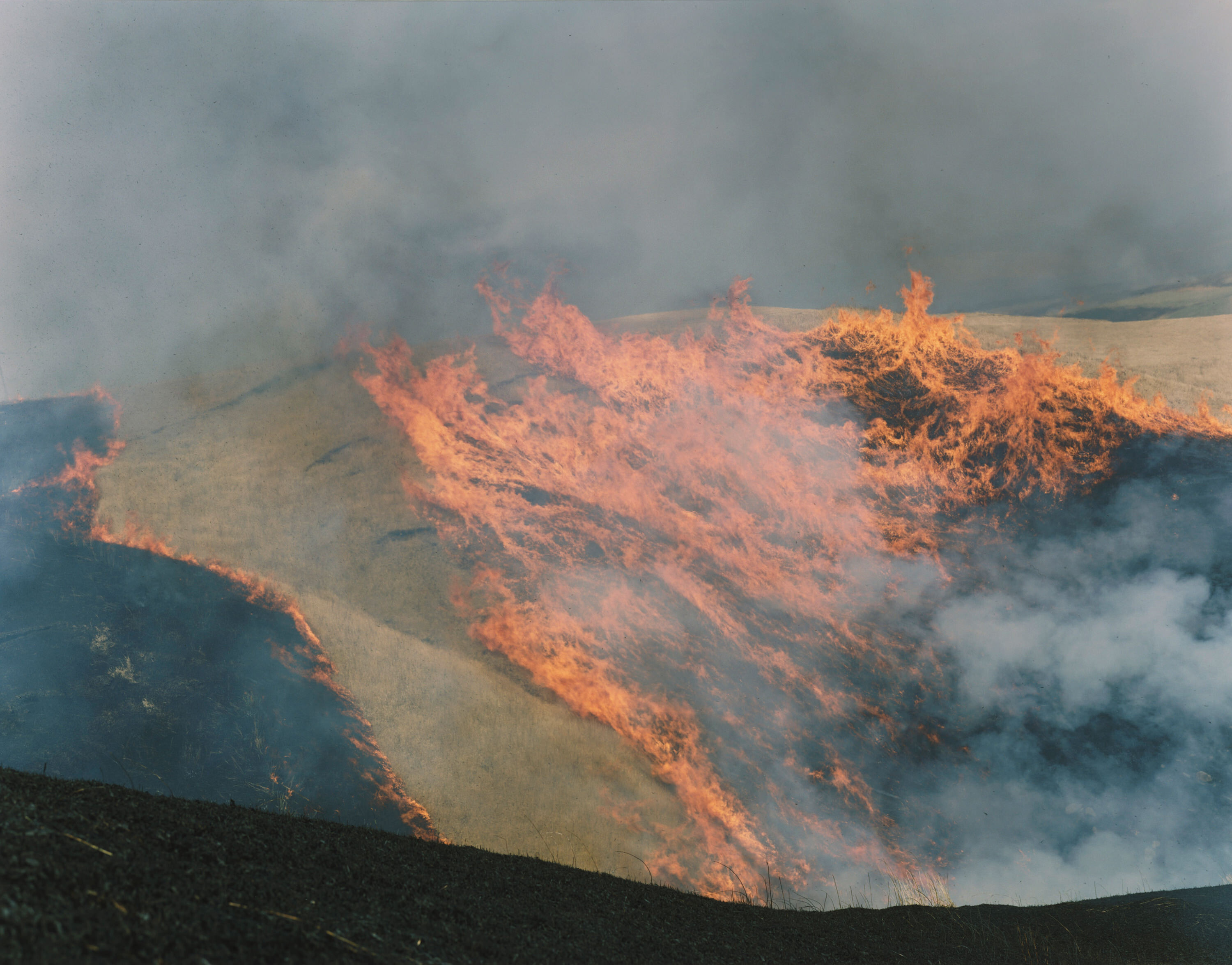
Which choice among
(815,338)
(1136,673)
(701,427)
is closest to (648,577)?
(701,427)

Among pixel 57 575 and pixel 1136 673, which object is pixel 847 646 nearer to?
pixel 1136 673

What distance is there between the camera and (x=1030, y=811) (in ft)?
27.3

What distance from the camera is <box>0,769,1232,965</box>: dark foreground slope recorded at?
244 cm

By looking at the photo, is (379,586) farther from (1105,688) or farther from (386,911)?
(1105,688)

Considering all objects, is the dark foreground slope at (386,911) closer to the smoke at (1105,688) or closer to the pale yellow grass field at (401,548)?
the smoke at (1105,688)

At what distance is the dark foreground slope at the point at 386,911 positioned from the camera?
8.01ft

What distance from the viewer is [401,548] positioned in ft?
30.0

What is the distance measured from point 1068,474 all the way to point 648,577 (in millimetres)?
6586

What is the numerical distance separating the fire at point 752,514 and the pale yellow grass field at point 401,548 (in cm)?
37

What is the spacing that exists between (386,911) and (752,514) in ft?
23.7

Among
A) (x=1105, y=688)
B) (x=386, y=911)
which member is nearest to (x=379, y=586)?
(x=386, y=911)

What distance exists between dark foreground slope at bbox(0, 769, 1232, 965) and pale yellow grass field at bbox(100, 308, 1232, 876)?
111 inches

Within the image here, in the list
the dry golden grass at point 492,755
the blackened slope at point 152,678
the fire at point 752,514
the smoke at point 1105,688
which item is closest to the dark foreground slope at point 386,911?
the smoke at point 1105,688

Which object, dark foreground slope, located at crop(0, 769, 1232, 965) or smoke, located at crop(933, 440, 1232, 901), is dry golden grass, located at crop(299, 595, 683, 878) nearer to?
dark foreground slope, located at crop(0, 769, 1232, 965)
